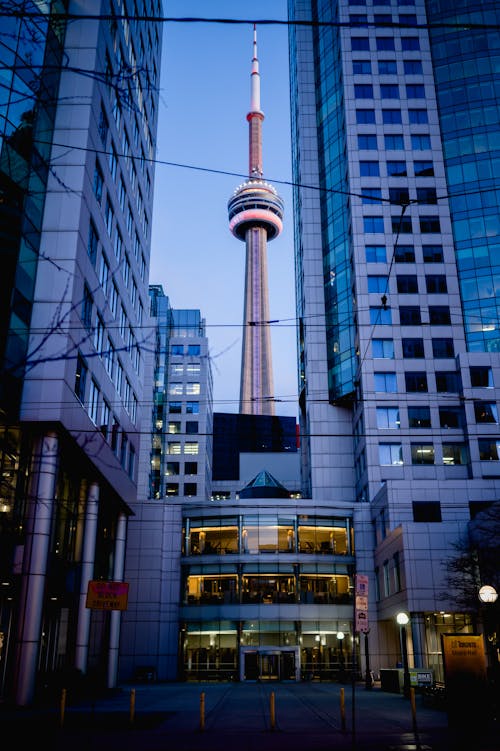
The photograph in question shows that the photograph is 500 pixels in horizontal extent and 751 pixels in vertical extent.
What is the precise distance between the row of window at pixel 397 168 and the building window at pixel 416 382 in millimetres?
22540

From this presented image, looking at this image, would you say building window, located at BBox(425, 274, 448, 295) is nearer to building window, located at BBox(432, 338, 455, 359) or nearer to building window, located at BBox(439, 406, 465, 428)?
building window, located at BBox(432, 338, 455, 359)

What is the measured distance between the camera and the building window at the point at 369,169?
7044cm

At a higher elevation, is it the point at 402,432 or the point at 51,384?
the point at 402,432

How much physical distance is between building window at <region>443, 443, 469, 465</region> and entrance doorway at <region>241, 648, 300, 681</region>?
71.3 feet

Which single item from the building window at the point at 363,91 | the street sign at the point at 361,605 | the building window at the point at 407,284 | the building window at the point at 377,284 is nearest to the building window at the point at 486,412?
the building window at the point at 407,284

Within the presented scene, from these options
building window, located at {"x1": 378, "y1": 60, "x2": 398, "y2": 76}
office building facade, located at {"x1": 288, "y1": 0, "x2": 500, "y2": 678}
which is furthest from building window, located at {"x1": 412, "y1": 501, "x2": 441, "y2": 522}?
building window, located at {"x1": 378, "y1": 60, "x2": 398, "y2": 76}

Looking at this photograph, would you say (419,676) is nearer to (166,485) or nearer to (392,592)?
(392,592)

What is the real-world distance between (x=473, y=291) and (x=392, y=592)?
3149 centimetres

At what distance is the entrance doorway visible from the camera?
2148 inches

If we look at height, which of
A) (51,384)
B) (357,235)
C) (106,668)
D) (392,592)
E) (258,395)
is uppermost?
(258,395)

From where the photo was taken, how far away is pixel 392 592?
4991 centimetres

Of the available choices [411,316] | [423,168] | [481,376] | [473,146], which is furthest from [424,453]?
[473,146]

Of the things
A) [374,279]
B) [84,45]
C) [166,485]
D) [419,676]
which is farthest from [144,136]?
[166,485]

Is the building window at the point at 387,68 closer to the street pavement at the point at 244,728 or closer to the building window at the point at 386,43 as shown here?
the building window at the point at 386,43
